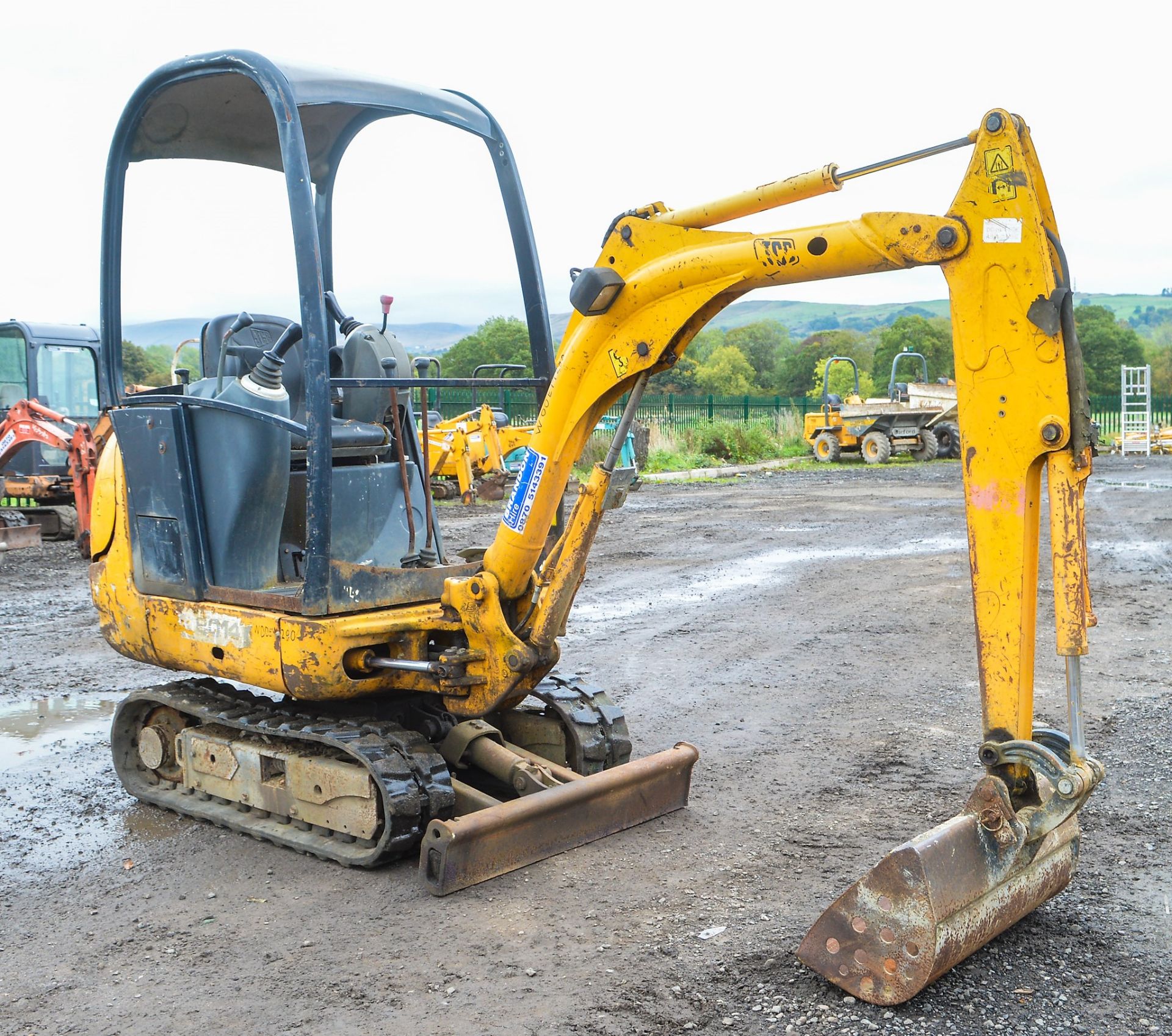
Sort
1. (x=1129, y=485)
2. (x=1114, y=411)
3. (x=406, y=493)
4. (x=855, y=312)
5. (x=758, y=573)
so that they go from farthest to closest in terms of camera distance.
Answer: (x=855, y=312), (x=1114, y=411), (x=1129, y=485), (x=758, y=573), (x=406, y=493)

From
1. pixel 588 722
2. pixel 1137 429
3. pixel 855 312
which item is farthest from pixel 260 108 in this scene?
pixel 855 312

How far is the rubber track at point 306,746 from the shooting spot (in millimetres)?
4176

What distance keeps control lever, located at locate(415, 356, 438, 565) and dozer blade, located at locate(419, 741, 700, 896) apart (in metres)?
1.26

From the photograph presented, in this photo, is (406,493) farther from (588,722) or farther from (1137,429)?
(1137,429)

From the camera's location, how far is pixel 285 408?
181 inches

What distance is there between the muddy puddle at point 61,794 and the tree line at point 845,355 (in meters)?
29.8

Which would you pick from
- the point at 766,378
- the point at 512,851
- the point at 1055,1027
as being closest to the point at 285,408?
the point at 512,851

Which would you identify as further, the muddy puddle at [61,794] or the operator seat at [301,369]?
the operator seat at [301,369]

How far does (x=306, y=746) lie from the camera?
15.0ft

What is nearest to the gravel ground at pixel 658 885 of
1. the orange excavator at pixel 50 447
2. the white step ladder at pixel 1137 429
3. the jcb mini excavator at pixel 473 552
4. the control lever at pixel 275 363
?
the jcb mini excavator at pixel 473 552

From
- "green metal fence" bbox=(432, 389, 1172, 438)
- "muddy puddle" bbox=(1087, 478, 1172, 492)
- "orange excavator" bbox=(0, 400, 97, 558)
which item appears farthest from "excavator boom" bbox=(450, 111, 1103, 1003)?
"green metal fence" bbox=(432, 389, 1172, 438)

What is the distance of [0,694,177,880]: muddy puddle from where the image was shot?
4590mm

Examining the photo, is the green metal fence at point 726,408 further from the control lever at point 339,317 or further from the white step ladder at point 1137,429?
the control lever at point 339,317

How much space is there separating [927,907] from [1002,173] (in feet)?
6.55
